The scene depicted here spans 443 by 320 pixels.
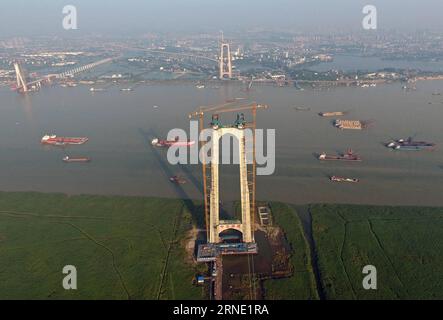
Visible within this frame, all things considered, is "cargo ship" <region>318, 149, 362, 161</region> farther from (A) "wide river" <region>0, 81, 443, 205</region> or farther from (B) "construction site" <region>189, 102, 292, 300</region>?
(B) "construction site" <region>189, 102, 292, 300</region>

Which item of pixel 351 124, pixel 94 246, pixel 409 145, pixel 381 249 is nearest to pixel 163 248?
pixel 94 246

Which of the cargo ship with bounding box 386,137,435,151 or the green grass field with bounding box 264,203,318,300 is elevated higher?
the cargo ship with bounding box 386,137,435,151

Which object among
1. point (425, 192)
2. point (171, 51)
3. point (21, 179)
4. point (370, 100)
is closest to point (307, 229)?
point (425, 192)

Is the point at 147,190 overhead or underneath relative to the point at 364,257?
overhead

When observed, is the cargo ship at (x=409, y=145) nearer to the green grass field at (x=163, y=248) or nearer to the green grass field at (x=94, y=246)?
the green grass field at (x=163, y=248)

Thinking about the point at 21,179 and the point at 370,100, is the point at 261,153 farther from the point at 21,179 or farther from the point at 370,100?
the point at 370,100

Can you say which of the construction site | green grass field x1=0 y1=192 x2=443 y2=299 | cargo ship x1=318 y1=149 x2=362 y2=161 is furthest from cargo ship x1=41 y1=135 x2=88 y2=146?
cargo ship x1=318 y1=149 x2=362 y2=161
